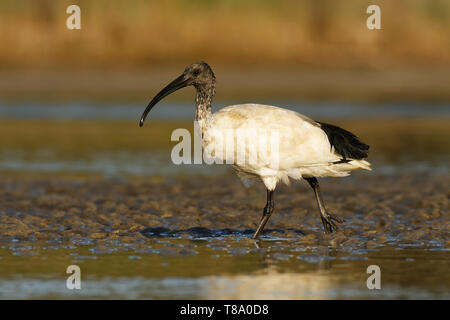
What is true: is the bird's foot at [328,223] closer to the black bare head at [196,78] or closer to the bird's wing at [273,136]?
the bird's wing at [273,136]

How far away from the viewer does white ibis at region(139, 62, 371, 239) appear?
1013 cm

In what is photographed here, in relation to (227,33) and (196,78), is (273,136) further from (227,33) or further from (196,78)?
(227,33)

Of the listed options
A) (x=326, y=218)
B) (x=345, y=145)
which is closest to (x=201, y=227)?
(x=326, y=218)

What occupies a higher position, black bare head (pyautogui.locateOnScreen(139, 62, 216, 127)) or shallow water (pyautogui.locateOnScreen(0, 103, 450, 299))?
black bare head (pyautogui.locateOnScreen(139, 62, 216, 127))

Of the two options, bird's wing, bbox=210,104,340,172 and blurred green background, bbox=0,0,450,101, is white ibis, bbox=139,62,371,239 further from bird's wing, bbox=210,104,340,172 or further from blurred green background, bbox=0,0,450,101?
blurred green background, bbox=0,0,450,101

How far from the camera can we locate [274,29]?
103ft

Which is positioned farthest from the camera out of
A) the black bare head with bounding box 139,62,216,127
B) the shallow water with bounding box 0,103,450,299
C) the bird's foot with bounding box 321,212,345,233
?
the black bare head with bounding box 139,62,216,127

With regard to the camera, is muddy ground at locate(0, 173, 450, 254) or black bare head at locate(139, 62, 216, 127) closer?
muddy ground at locate(0, 173, 450, 254)


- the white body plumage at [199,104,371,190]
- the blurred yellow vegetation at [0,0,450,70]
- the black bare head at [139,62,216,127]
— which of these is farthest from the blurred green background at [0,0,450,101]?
the white body plumage at [199,104,371,190]

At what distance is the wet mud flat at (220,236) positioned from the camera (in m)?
8.22

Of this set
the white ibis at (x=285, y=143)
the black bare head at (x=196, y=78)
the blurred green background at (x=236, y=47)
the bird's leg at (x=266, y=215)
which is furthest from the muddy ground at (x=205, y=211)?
the blurred green background at (x=236, y=47)

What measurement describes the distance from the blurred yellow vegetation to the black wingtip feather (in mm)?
20226

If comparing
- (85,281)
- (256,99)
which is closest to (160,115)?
(256,99)
